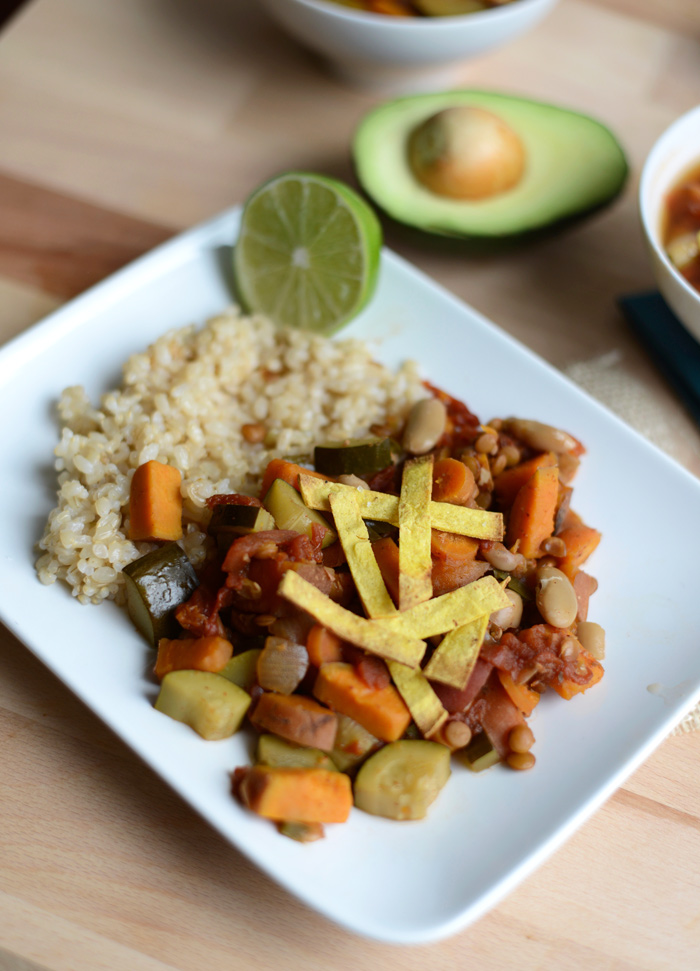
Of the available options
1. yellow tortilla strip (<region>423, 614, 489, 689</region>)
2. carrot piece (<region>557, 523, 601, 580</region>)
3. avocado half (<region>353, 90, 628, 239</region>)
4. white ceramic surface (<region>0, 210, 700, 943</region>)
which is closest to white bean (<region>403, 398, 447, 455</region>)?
white ceramic surface (<region>0, 210, 700, 943</region>)

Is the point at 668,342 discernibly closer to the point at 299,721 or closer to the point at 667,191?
the point at 667,191

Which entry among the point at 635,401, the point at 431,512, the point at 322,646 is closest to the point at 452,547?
the point at 431,512

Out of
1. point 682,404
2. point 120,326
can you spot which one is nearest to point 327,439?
point 120,326

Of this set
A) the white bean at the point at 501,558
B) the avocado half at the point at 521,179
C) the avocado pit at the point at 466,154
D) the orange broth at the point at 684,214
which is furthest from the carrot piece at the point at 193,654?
the orange broth at the point at 684,214

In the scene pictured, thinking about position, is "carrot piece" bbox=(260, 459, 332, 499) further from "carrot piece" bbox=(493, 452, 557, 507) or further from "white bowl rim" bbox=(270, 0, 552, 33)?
"white bowl rim" bbox=(270, 0, 552, 33)

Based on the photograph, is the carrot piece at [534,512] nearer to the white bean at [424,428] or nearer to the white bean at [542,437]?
the white bean at [542,437]

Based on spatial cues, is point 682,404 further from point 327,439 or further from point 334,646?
point 334,646
